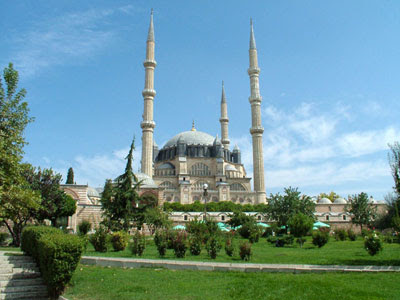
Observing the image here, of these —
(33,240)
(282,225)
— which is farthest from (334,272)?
(282,225)

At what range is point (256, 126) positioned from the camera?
135ft

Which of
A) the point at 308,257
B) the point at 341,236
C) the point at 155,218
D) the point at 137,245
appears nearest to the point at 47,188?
the point at 155,218

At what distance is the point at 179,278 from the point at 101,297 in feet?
5.15

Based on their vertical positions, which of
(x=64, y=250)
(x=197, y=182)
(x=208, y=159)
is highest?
(x=208, y=159)

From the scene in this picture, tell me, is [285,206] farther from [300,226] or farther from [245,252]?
[245,252]

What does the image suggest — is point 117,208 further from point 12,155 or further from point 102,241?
point 12,155

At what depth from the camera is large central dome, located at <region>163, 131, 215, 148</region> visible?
4944 centimetres

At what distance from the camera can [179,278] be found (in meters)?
7.15

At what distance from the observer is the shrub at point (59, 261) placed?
6496mm

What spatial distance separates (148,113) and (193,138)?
1299 centimetres

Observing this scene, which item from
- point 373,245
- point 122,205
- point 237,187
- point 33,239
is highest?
point 237,187

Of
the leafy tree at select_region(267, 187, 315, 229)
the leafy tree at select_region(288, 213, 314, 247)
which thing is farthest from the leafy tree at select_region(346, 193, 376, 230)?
the leafy tree at select_region(288, 213, 314, 247)

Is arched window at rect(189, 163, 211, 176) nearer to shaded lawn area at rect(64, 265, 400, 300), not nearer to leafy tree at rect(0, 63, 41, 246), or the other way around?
leafy tree at rect(0, 63, 41, 246)

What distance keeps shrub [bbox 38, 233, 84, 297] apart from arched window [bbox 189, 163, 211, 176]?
128 feet
